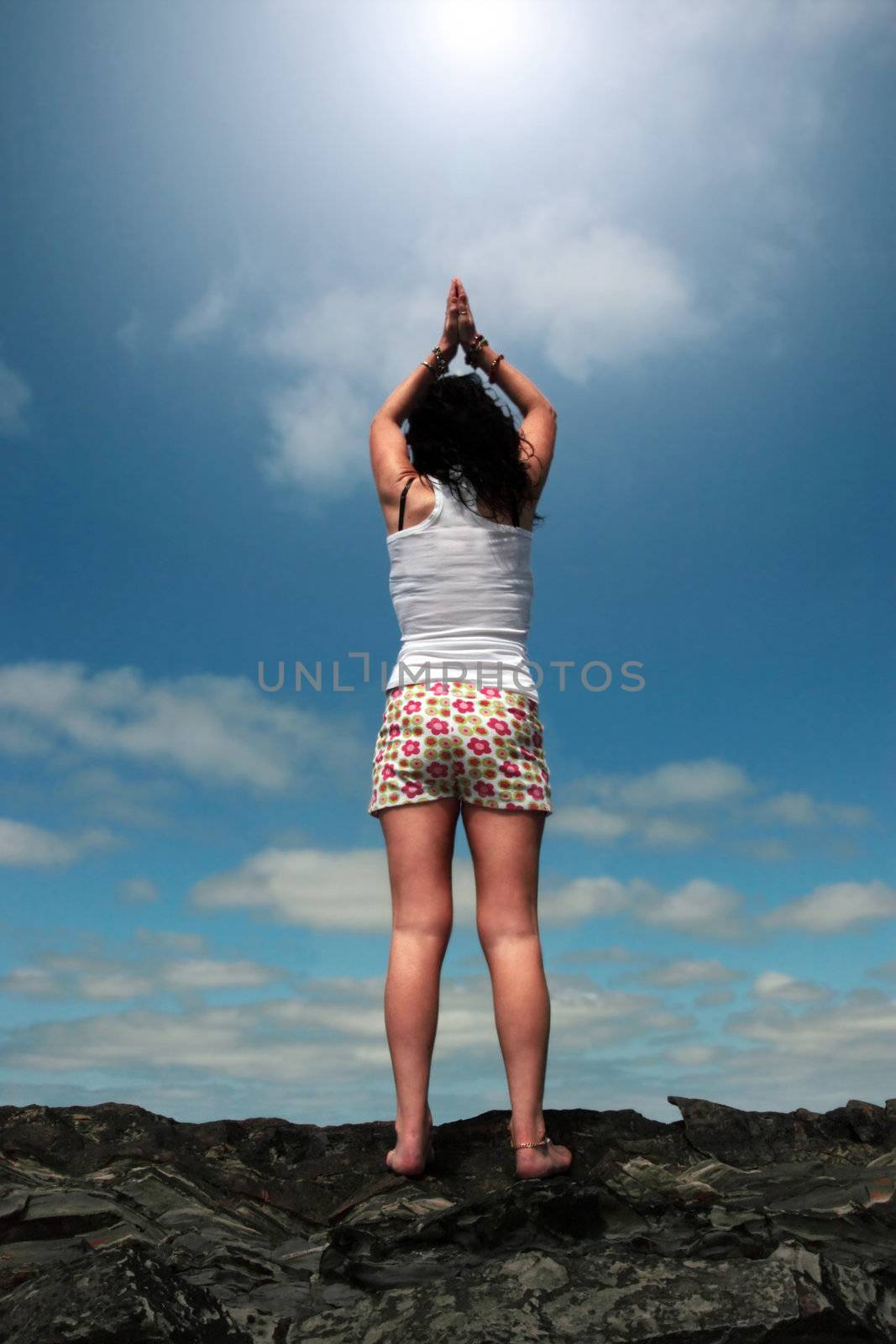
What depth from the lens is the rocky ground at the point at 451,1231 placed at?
2.46 m

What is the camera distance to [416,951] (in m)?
4.06

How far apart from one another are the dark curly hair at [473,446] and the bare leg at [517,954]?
1277mm

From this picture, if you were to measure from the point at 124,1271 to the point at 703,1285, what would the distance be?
1.34 m

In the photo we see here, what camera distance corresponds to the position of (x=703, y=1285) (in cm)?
256

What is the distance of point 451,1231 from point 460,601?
→ 2.20 m

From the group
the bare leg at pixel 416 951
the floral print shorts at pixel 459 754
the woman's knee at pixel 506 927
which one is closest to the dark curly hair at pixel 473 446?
the floral print shorts at pixel 459 754

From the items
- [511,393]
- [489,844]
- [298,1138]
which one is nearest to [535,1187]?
[489,844]

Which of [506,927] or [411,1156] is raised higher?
[506,927]

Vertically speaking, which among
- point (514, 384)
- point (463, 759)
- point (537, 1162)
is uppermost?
point (514, 384)

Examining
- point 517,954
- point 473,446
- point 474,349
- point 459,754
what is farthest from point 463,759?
point 474,349

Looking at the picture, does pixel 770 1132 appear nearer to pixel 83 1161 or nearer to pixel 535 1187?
pixel 535 1187

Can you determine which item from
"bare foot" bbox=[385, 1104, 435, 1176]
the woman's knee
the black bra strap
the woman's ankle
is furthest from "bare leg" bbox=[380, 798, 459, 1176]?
the black bra strap

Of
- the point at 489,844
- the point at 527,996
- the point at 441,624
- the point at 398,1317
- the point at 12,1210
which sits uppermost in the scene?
the point at 441,624

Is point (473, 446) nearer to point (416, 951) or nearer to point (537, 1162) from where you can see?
point (416, 951)
